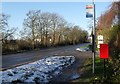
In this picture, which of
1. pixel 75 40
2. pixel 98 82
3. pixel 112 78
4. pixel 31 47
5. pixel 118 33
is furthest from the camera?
pixel 75 40

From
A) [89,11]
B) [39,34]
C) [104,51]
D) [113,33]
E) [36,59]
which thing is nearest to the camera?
[104,51]

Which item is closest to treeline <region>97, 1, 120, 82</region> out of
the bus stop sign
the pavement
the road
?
the bus stop sign

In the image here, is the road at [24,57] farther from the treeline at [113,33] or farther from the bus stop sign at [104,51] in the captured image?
the bus stop sign at [104,51]

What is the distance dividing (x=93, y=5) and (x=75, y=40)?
301ft

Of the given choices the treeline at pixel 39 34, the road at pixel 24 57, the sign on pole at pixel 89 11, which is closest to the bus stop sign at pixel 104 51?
the sign on pole at pixel 89 11

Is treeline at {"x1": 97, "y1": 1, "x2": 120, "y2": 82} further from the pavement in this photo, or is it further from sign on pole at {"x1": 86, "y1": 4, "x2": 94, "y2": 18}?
sign on pole at {"x1": 86, "y1": 4, "x2": 94, "y2": 18}

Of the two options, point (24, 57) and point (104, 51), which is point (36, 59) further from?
point (104, 51)

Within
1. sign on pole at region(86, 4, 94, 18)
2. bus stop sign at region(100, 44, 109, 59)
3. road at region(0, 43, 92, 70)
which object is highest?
sign on pole at region(86, 4, 94, 18)

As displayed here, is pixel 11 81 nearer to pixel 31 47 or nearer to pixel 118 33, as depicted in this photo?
pixel 118 33

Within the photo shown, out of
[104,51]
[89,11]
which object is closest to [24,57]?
[89,11]

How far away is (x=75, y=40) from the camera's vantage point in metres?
107

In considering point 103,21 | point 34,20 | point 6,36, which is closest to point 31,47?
point 34,20

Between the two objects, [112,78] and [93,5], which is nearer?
[112,78]

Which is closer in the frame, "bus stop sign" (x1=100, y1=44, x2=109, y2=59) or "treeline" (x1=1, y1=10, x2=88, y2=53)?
"bus stop sign" (x1=100, y1=44, x2=109, y2=59)
